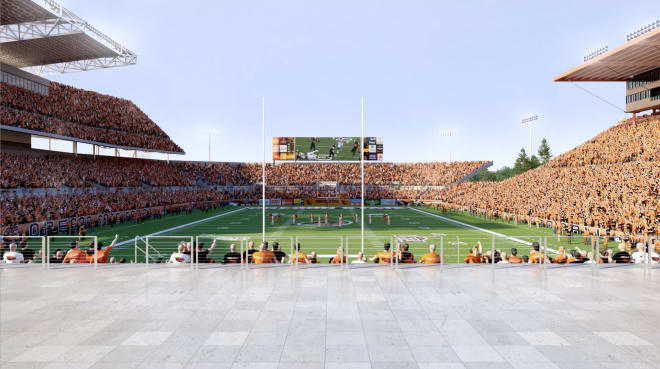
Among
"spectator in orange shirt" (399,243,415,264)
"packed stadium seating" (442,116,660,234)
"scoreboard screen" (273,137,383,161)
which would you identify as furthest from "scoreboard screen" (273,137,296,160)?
"spectator in orange shirt" (399,243,415,264)

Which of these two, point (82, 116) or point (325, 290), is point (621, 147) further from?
point (82, 116)

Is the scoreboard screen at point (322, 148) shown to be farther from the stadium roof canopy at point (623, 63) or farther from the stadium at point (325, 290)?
the stadium at point (325, 290)

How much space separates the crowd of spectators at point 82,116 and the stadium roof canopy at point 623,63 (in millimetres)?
49451

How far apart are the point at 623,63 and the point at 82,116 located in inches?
2168

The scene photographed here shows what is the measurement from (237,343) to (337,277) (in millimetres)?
4252

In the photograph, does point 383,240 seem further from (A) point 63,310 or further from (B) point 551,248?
(A) point 63,310

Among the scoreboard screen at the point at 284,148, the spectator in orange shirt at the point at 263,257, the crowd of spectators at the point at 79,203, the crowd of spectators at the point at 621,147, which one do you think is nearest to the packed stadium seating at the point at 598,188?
the crowd of spectators at the point at 621,147

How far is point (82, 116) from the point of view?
1555 inches

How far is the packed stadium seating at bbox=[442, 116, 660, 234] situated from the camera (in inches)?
845

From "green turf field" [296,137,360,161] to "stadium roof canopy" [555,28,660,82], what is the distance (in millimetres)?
30441

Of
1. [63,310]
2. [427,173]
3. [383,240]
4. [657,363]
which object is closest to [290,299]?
[63,310]

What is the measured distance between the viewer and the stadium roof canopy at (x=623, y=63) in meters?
29.1

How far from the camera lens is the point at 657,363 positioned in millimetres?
5316

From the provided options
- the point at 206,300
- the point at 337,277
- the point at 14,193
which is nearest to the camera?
the point at 206,300
